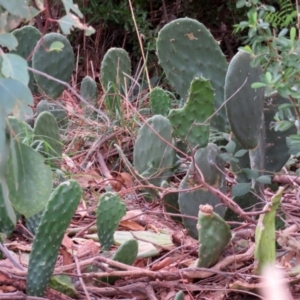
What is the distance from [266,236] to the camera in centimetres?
134

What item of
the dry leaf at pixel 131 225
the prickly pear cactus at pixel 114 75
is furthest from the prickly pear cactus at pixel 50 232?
the prickly pear cactus at pixel 114 75

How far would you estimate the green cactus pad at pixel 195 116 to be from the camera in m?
1.61

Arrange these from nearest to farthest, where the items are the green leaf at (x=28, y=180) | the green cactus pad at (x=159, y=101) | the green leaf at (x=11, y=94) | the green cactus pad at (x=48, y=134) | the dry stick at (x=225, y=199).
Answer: the green leaf at (x=11, y=94)
the green leaf at (x=28, y=180)
the dry stick at (x=225, y=199)
the green cactus pad at (x=48, y=134)
the green cactus pad at (x=159, y=101)

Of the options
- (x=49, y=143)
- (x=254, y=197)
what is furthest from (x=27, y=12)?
(x=49, y=143)

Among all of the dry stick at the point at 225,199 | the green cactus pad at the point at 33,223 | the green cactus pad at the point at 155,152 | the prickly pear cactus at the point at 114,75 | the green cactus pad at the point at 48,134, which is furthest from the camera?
the prickly pear cactus at the point at 114,75

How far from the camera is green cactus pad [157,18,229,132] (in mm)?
1972

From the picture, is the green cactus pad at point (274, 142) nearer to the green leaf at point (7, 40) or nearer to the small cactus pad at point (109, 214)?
the small cactus pad at point (109, 214)

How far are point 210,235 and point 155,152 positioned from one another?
60cm

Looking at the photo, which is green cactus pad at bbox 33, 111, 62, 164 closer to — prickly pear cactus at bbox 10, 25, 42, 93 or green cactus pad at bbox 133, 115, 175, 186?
green cactus pad at bbox 133, 115, 175, 186

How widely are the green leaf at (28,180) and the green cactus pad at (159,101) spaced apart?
1.74 m

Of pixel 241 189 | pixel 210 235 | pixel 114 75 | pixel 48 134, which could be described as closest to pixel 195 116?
pixel 241 189

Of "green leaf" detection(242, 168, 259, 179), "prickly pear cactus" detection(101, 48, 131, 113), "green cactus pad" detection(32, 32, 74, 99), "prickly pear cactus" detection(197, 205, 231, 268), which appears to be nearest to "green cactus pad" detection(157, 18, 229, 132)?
"green leaf" detection(242, 168, 259, 179)

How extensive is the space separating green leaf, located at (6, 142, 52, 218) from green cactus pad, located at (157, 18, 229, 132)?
47.5 inches

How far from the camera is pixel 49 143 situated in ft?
7.73
